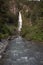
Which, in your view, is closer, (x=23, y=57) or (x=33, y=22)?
(x=23, y=57)

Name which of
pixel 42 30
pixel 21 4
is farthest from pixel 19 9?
pixel 42 30

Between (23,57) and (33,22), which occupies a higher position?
(23,57)

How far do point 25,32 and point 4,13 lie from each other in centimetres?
583

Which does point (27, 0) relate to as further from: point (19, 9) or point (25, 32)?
point (25, 32)

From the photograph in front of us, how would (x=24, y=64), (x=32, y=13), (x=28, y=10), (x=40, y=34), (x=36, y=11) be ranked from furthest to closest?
(x=28, y=10) < (x=32, y=13) < (x=36, y=11) < (x=40, y=34) < (x=24, y=64)

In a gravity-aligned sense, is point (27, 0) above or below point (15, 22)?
above

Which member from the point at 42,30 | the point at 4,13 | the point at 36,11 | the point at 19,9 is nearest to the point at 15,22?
the point at 19,9

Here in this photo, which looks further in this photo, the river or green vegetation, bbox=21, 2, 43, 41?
green vegetation, bbox=21, 2, 43, 41

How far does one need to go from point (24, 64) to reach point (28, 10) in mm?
44307

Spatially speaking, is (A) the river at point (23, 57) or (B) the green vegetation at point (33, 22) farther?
(B) the green vegetation at point (33, 22)

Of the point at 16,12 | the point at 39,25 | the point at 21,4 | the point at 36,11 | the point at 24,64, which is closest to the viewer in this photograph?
the point at 24,64

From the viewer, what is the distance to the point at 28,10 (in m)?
62.5

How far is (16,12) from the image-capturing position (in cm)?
7400

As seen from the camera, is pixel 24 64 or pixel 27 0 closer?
pixel 24 64
